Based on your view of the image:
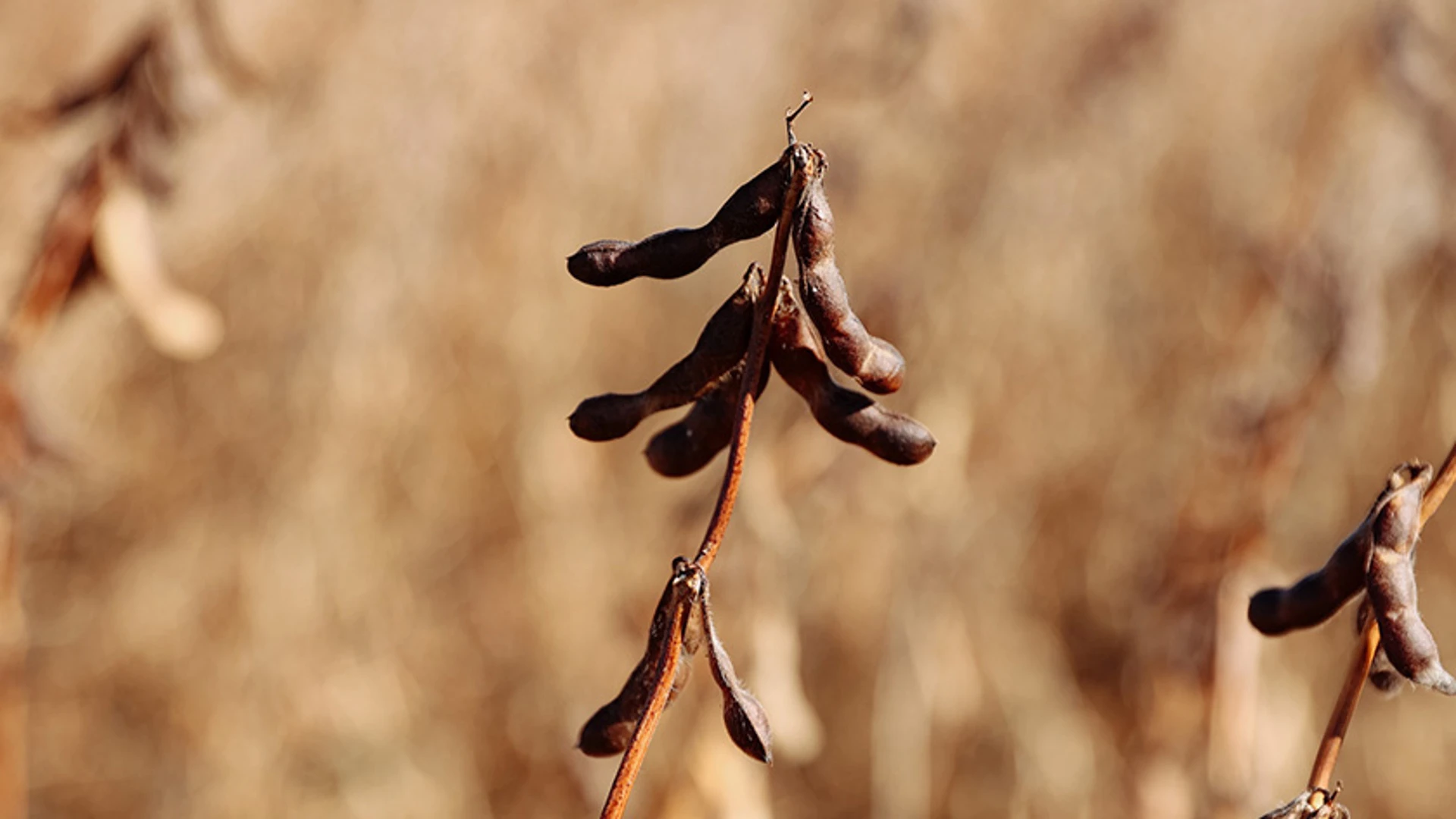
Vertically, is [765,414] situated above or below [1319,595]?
above

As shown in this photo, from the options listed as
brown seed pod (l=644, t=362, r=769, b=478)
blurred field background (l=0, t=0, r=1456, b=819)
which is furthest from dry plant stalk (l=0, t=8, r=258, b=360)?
brown seed pod (l=644, t=362, r=769, b=478)

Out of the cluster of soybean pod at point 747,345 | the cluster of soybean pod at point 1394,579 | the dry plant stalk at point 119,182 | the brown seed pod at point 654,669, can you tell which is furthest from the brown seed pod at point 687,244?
the dry plant stalk at point 119,182

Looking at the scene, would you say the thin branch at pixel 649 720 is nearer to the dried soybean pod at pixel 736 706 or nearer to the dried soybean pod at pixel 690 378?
the dried soybean pod at pixel 736 706

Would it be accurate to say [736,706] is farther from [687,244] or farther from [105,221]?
[105,221]

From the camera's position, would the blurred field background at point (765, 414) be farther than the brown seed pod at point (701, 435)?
Yes

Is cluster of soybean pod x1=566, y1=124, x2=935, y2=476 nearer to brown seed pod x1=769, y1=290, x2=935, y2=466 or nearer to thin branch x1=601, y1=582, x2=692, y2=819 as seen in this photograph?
brown seed pod x1=769, y1=290, x2=935, y2=466

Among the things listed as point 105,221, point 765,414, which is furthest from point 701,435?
point 765,414
